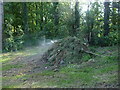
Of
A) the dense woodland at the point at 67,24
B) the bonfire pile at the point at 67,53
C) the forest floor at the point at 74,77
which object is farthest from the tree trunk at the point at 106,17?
the forest floor at the point at 74,77

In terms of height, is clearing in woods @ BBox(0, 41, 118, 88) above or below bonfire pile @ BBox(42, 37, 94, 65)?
below

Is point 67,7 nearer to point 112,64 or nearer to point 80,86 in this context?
point 112,64

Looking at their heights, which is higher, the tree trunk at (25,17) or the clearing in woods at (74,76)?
the tree trunk at (25,17)

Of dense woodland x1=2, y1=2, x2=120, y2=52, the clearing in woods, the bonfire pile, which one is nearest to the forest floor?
the clearing in woods

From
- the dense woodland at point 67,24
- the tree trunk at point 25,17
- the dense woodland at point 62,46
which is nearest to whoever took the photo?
the dense woodland at point 62,46

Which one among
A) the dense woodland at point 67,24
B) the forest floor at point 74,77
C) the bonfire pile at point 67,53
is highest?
the dense woodland at point 67,24

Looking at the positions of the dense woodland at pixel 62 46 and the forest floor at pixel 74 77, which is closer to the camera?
the forest floor at pixel 74 77

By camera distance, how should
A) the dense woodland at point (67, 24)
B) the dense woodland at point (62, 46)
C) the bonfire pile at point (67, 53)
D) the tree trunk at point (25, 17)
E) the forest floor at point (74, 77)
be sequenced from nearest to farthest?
the forest floor at point (74, 77) < the dense woodland at point (62, 46) < the bonfire pile at point (67, 53) < the dense woodland at point (67, 24) < the tree trunk at point (25, 17)

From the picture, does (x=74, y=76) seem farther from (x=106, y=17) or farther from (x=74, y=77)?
(x=106, y=17)

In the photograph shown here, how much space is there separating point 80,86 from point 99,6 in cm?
547

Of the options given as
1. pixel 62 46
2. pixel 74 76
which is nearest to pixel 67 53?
pixel 62 46

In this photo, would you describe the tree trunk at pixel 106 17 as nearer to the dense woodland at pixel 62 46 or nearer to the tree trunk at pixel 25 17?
the dense woodland at pixel 62 46

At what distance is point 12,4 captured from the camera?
10.9 meters

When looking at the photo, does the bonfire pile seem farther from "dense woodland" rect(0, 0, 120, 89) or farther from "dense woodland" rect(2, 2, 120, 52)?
"dense woodland" rect(2, 2, 120, 52)
